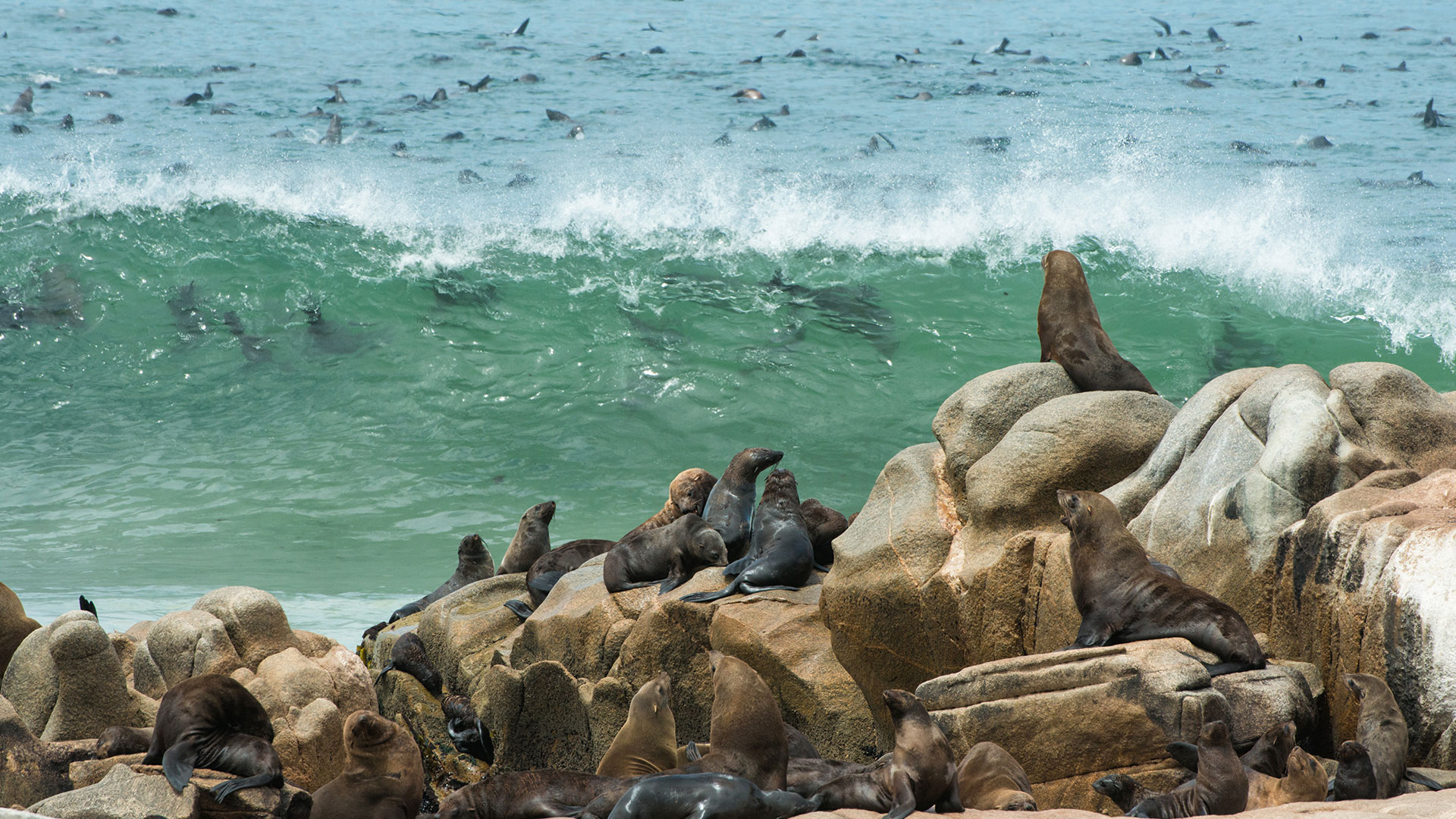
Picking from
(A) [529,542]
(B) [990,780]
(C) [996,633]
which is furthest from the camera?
(A) [529,542]

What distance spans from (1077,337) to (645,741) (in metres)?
4.18

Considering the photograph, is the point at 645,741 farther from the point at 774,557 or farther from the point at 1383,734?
the point at 1383,734

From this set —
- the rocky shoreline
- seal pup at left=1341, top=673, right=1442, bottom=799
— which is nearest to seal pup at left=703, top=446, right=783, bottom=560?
the rocky shoreline

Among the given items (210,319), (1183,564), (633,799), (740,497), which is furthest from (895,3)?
(633,799)

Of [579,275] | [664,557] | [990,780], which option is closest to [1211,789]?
[990,780]

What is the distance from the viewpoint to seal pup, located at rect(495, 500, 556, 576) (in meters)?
11.2

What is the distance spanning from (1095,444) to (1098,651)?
6.62 ft

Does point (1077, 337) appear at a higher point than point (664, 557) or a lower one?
higher

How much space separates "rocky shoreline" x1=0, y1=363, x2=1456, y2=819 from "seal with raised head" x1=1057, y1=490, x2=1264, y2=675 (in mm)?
127

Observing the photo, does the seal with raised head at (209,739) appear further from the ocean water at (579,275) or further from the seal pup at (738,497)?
the ocean water at (579,275)

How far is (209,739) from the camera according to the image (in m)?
6.09

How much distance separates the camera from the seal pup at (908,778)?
5.00 metres

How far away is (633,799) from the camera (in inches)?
191

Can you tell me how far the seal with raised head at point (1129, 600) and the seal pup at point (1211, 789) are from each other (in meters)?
0.66
